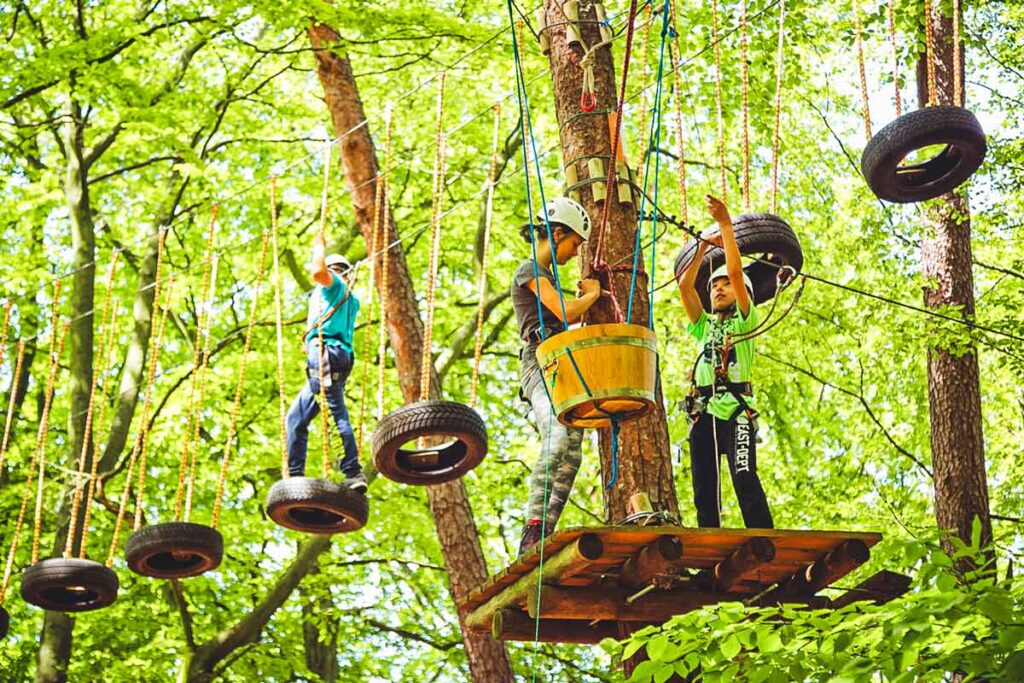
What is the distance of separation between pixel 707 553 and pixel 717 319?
117 cm

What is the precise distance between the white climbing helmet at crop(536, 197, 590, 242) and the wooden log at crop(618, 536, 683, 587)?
4.30 ft

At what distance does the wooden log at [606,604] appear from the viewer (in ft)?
15.8

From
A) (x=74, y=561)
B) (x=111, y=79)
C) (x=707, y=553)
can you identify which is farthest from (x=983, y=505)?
(x=111, y=79)

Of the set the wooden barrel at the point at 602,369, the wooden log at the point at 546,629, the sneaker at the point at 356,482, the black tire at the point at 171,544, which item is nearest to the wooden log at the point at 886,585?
the wooden log at the point at 546,629

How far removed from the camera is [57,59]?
1063 cm

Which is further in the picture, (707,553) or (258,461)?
(258,461)

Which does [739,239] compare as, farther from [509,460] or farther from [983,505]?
[509,460]

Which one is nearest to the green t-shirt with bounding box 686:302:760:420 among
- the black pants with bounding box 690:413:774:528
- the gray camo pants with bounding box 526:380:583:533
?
the black pants with bounding box 690:413:774:528

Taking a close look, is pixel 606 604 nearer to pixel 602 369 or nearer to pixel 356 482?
pixel 602 369

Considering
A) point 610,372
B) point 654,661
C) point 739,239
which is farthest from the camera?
point 739,239

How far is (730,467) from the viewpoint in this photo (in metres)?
5.20

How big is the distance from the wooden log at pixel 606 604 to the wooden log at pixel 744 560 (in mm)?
271

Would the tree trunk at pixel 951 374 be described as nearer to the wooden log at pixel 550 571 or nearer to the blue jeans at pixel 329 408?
the wooden log at pixel 550 571

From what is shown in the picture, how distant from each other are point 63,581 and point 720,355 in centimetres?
463
